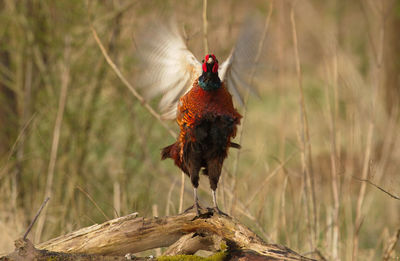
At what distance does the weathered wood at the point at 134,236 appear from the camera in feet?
7.76

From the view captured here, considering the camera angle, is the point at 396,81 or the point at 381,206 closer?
the point at 381,206

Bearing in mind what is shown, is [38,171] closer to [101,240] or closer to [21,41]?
[21,41]

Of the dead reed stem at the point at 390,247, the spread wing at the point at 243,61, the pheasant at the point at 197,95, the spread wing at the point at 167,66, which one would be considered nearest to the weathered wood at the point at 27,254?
the pheasant at the point at 197,95

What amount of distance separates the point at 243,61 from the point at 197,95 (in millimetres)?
719

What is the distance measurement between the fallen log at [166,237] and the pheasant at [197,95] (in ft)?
0.43

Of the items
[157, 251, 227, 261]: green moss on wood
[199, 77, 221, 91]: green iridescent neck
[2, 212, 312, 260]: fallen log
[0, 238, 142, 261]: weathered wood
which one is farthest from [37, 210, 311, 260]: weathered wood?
[199, 77, 221, 91]: green iridescent neck

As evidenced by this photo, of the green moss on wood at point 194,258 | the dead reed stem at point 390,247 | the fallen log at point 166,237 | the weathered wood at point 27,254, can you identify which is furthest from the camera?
the dead reed stem at point 390,247

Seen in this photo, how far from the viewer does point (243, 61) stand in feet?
11.3

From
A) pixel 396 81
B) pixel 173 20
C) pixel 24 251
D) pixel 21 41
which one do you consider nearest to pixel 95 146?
pixel 21 41

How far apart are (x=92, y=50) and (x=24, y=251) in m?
3.97

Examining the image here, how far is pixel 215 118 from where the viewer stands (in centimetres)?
284

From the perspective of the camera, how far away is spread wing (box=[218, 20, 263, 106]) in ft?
11.1

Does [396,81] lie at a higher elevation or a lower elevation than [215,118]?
higher

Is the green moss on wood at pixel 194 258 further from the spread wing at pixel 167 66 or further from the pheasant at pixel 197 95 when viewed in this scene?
the spread wing at pixel 167 66
